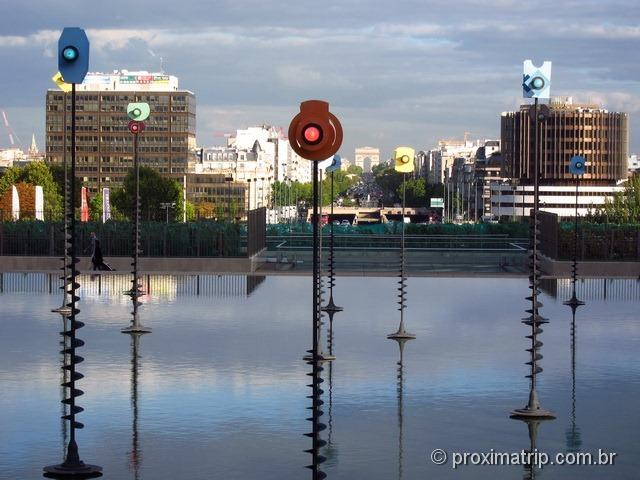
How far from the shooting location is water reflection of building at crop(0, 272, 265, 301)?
51.8 m

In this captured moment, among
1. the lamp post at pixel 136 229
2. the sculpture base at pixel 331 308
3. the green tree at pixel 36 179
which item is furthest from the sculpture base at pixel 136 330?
the green tree at pixel 36 179

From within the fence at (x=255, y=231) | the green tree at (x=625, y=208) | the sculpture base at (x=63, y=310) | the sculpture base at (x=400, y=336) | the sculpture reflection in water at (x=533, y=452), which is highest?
the green tree at (x=625, y=208)

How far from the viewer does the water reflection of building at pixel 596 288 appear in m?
52.2

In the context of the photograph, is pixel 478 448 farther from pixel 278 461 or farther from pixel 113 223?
pixel 113 223

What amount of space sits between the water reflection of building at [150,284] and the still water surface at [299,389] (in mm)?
3173

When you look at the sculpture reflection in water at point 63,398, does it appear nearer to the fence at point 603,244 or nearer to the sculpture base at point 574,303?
A: the sculpture base at point 574,303

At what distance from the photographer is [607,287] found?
185 feet

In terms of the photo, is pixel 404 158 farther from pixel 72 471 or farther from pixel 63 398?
pixel 72 471

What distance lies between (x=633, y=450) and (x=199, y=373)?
1129 centimetres

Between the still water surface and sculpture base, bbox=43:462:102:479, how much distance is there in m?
0.36

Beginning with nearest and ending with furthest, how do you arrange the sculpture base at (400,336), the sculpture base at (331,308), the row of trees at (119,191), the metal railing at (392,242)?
the sculpture base at (400,336), the sculpture base at (331,308), the metal railing at (392,242), the row of trees at (119,191)

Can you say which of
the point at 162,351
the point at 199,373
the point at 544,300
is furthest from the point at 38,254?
the point at 199,373

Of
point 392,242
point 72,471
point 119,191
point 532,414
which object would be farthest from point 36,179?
point 72,471

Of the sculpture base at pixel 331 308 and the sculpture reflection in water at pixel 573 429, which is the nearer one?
the sculpture reflection in water at pixel 573 429
